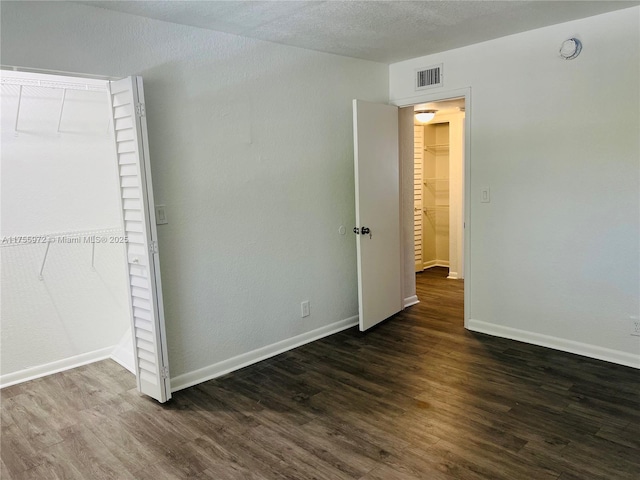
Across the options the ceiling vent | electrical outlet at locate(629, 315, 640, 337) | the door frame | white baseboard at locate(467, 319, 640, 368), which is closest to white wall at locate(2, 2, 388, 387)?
the ceiling vent

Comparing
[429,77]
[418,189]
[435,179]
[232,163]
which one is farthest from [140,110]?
[435,179]

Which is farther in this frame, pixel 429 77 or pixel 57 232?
pixel 429 77

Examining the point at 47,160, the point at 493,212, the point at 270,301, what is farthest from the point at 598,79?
the point at 47,160

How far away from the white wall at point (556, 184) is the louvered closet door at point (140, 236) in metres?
2.64

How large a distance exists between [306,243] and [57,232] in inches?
79.8

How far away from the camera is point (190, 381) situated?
3.19m

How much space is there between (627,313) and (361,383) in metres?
1.96

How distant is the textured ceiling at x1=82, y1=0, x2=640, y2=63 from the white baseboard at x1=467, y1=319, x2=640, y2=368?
237cm

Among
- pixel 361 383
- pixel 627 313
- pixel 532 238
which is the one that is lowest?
pixel 361 383

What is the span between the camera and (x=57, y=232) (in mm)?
3707

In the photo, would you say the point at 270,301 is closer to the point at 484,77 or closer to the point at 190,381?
the point at 190,381

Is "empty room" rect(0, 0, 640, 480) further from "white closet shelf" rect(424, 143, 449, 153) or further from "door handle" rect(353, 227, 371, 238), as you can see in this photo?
"white closet shelf" rect(424, 143, 449, 153)

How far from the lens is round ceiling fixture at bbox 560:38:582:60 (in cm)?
326

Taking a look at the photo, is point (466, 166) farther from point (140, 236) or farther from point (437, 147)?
point (437, 147)
